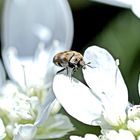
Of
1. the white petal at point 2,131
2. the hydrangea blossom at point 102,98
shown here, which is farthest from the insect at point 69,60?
the white petal at point 2,131

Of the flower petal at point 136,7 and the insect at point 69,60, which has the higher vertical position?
the flower petal at point 136,7

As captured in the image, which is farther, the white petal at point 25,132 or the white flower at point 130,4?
the white flower at point 130,4

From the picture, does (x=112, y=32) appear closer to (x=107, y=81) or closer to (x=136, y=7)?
(x=136, y=7)

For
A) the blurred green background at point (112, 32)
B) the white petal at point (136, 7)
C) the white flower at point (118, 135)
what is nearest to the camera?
the white flower at point (118, 135)

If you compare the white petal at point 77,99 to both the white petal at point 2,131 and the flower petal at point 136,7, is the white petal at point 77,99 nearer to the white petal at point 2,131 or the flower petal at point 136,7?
the white petal at point 2,131

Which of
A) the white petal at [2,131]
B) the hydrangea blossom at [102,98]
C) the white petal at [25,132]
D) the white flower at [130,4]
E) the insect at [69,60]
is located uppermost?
the white flower at [130,4]

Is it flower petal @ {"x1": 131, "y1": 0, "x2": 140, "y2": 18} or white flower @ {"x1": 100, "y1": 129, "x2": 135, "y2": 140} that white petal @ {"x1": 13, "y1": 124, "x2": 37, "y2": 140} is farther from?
flower petal @ {"x1": 131, "y1": 0, "x2": 140, "y2": 18}

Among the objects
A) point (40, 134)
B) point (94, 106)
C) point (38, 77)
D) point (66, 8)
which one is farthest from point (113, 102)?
point (66, 8)

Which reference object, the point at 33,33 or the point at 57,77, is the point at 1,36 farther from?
the point at 57,77
